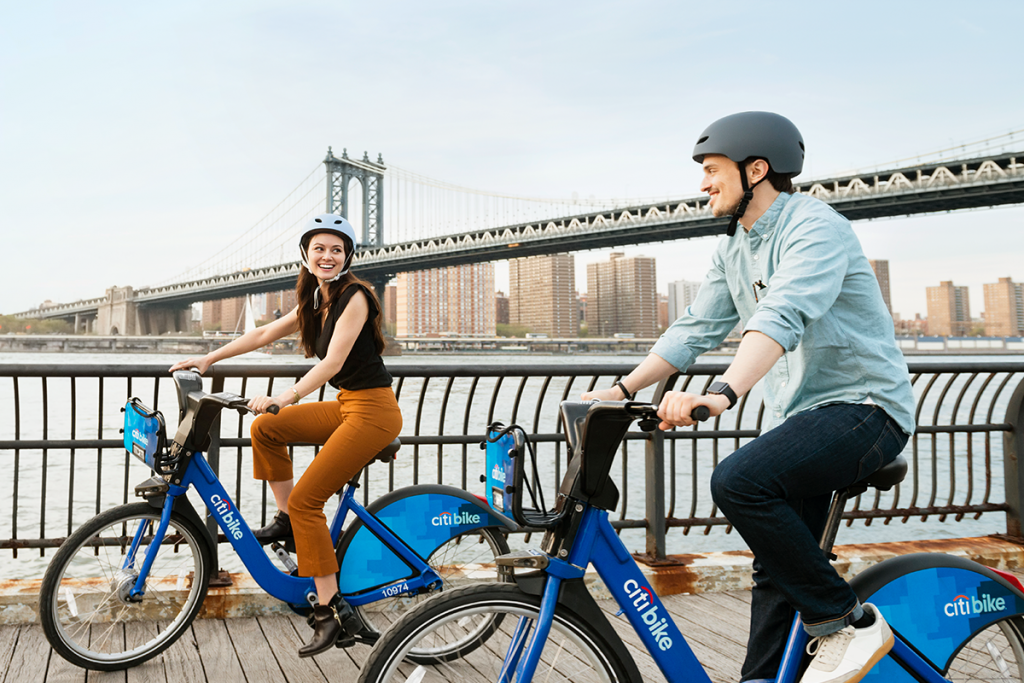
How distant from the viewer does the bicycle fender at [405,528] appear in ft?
8.96

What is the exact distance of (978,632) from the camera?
6.04 ft

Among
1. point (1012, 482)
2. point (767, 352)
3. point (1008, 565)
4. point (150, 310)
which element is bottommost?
point (1008, 565)

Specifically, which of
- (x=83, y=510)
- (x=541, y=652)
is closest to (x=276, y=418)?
(x=541, y=652)

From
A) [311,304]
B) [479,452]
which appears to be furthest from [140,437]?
[479,452]

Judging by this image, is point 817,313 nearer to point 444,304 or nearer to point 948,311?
point 444,304

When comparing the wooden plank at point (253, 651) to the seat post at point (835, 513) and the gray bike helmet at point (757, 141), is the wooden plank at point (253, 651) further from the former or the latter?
the gray bike helmet at point (757, 141)

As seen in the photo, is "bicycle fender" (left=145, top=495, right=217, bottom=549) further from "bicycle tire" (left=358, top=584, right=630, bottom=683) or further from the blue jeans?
the blue jeans

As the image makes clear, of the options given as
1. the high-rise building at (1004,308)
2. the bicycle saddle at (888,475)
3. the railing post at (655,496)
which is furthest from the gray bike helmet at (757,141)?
the high-rise building at (1004,308)

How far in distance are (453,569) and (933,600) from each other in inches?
81.6

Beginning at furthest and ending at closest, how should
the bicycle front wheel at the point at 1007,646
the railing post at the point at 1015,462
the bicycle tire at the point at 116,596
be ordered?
the railing post at the point at 1015,462, the bicycle tire at the point at 116,596, the bicycle front wheel at the point at 1007,646

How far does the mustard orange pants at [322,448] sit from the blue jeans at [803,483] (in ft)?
4.58

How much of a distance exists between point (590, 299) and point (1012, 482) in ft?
139

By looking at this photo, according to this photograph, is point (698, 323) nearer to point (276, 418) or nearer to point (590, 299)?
point (276, 418)

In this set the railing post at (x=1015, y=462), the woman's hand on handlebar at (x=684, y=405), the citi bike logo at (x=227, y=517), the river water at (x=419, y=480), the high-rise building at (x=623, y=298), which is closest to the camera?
the woman's hand on handlebar at (x=684, y=405)
